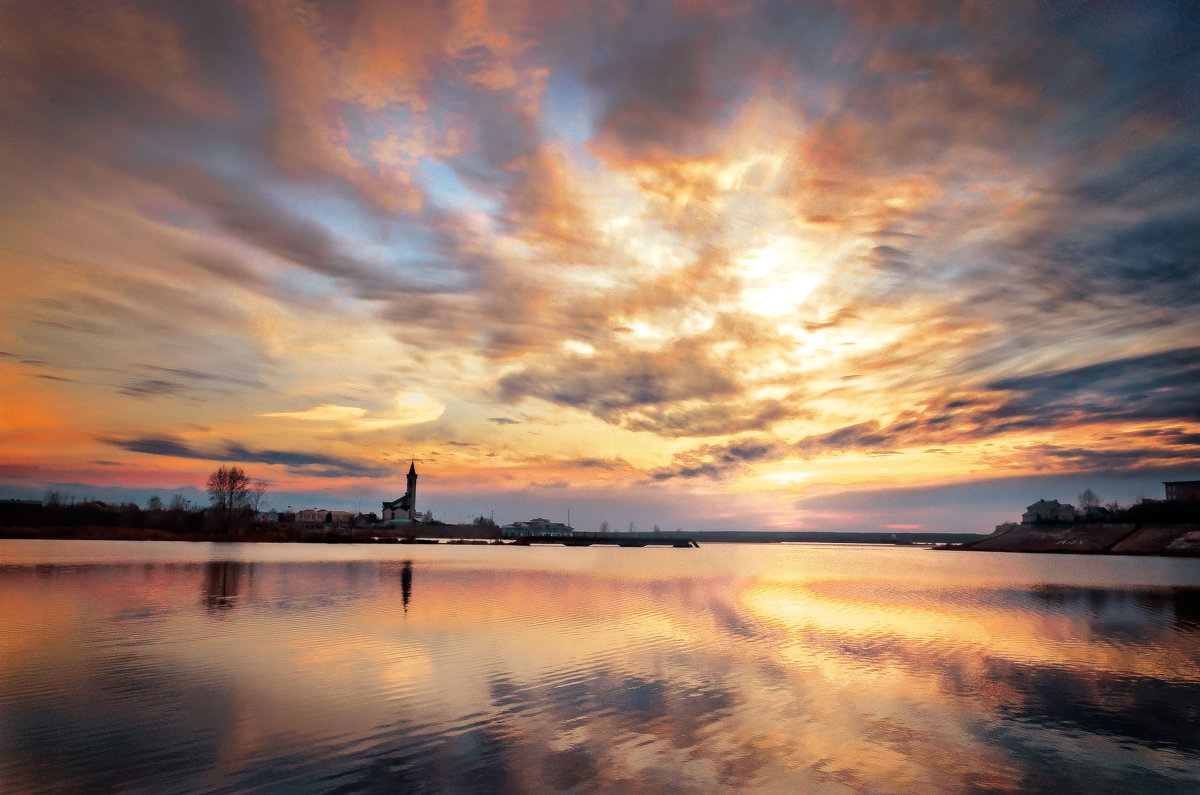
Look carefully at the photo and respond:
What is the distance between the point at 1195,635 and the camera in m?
38.4

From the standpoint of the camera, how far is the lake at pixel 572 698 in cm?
1524

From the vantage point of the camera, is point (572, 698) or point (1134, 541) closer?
point (572, 698)

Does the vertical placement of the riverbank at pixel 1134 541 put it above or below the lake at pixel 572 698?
below

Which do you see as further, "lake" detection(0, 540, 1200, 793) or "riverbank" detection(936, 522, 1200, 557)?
"riverbank" detection(936, 522, 1200, 557)

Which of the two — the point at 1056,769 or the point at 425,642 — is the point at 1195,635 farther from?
the point at 425,642

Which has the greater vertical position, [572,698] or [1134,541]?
[572,698]

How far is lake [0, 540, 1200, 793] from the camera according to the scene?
1524 centimetres

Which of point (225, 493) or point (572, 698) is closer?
point (572, 698)

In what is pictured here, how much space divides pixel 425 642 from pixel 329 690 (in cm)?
923

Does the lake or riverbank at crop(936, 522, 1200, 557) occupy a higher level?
the lake

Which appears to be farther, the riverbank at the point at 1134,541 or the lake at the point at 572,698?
the riverbank at the point at 1134,541

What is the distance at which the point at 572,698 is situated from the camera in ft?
71.5

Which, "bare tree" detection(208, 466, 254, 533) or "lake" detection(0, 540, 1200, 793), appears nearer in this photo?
"lake" detection(0, 540, 1200, 793)

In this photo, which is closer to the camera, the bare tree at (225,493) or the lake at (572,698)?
the lake at (572,698)
